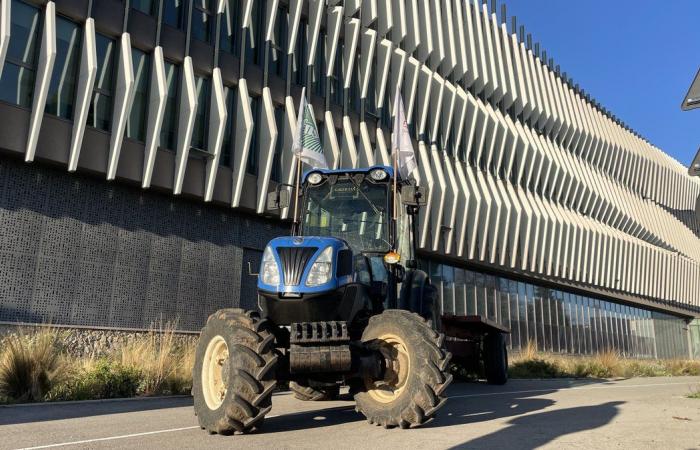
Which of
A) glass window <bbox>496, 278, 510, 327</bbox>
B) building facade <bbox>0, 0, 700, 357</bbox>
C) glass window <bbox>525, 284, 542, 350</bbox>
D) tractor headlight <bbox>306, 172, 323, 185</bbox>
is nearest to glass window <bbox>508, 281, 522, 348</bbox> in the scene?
building facade <bbox>0, 0, 700, 357</bbox>

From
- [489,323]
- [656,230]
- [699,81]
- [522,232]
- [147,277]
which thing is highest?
[656,230]

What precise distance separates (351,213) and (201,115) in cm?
1088

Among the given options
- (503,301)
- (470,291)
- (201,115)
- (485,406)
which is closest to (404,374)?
(485,406)

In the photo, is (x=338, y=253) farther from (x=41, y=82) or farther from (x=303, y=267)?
(x=41, y=82)

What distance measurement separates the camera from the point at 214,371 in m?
6.38

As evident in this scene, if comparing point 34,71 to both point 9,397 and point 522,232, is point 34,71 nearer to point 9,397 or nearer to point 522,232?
point 9,397

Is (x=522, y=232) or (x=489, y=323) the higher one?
(x=522, y=232)

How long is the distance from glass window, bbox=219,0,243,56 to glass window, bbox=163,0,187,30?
139 centimetres

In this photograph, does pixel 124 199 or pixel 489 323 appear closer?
pixel 489 323

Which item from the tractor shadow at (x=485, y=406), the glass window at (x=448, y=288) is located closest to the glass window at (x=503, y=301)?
the glass window at (x=448, y=288)

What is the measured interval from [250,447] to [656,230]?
4858cm

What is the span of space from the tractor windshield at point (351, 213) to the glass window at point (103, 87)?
917cm

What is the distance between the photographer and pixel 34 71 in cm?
1369

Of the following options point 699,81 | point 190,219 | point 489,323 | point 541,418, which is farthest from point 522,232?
point 699,81
